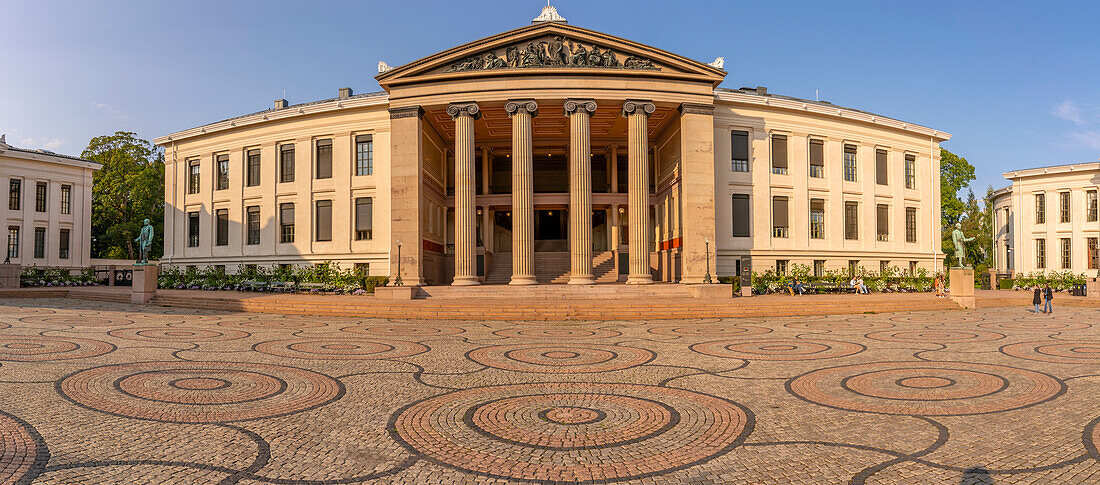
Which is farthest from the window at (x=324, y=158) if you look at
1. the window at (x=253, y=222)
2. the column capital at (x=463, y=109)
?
the column capital at (x=463, y=109)

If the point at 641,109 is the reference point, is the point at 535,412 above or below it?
below

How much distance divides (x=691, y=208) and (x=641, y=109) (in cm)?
556

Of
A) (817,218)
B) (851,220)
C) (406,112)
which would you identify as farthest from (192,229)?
(851,220)

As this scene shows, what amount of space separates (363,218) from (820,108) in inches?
1127

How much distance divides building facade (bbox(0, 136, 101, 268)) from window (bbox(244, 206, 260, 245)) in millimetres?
20157

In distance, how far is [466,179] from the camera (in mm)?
31766

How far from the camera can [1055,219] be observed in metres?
51.6

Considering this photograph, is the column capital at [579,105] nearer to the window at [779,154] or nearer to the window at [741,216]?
the window at [741,216]

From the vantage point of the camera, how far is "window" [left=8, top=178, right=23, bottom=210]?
156 feet

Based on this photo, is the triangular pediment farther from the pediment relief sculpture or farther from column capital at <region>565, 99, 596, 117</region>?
column capital at <region>565, 99, 596, 117</region>

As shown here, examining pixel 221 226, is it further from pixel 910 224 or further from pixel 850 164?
pixel 910 224

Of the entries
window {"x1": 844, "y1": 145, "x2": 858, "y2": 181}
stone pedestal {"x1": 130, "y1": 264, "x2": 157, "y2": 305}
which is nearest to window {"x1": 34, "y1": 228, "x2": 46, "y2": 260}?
stone pedestal {"x1": 130, "y1": 264, "x2": 157, "y2": 305}

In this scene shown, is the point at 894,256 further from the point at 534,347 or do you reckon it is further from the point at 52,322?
the point at 52,322

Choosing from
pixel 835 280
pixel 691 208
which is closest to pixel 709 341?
pixel 691 208
